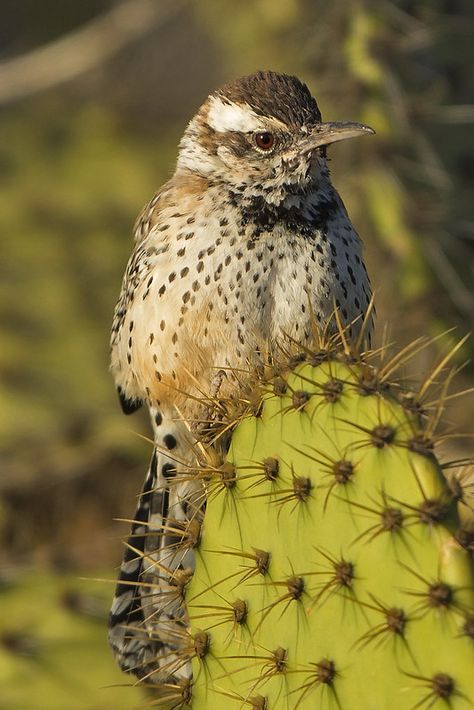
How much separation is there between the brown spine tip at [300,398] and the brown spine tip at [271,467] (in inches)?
3.4

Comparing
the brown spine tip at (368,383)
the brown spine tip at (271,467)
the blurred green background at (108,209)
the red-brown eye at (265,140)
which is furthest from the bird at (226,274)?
the brown spine tip at (368,383)

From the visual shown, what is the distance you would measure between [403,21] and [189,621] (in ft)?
8.17

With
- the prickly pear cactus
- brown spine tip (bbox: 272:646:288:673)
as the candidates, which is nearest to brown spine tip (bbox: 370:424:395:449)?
the prickly pear cactus

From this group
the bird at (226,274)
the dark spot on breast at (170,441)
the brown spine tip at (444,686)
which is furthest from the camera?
the dark spot on breast at (170,441)

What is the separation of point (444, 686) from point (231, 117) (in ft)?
4.77

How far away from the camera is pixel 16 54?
308 inches

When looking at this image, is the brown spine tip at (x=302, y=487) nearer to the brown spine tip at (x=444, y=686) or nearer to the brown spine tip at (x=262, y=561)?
the brown spine tip at (x=262, y=561)

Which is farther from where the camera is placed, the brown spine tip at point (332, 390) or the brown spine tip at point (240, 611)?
the brown spine tip at point (240, 611)

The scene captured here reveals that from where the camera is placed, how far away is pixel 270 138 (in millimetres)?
2484

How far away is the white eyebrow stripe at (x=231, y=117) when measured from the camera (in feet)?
8.22

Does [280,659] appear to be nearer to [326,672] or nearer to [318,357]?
[326,672]

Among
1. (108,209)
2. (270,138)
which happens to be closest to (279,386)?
(270,138)

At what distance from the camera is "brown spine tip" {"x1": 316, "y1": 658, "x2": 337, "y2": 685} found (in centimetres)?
165

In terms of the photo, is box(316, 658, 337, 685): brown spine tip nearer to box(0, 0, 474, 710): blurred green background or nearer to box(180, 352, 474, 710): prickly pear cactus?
box(180, 352, 474, 710): prickly pear cactus
